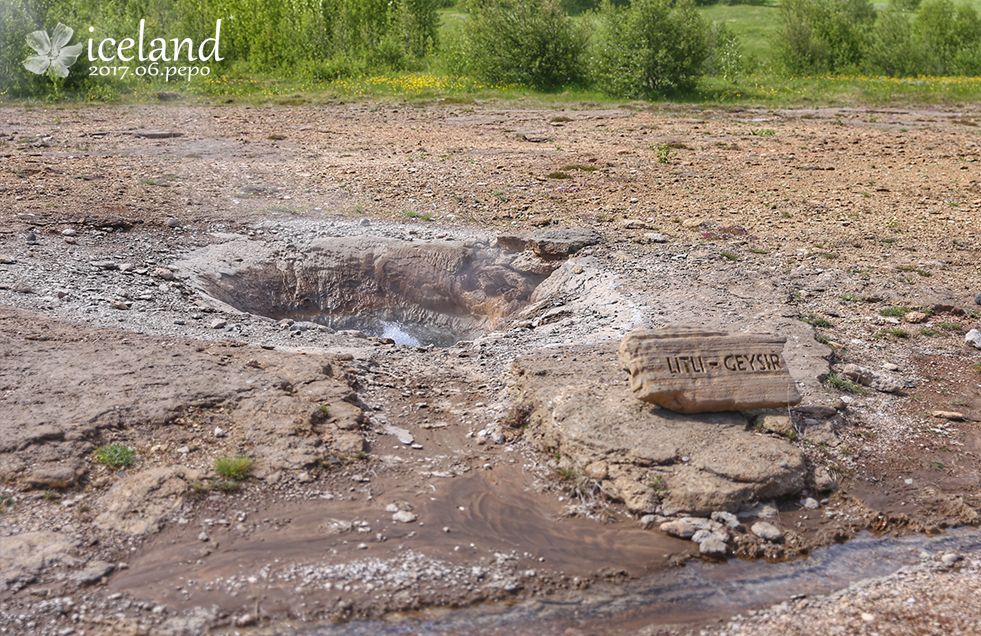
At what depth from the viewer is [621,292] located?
662 cm

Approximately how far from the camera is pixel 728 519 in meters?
4.13

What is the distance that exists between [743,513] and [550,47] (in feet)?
49.4

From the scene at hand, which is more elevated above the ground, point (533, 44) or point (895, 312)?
point (533, 44)

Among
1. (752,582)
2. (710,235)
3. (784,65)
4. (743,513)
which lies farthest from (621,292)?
(784,65)

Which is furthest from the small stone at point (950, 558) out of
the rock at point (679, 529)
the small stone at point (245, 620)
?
the small stone at point (245, 620)

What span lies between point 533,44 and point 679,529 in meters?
15.3

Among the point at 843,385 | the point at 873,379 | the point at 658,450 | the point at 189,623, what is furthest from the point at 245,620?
the point at 873,379

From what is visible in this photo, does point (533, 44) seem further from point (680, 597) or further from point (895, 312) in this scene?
point (680, 597)

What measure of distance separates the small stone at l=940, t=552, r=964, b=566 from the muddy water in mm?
75

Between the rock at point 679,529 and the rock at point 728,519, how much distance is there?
0.17 meters

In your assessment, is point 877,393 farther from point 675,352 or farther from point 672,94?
point 672,94
